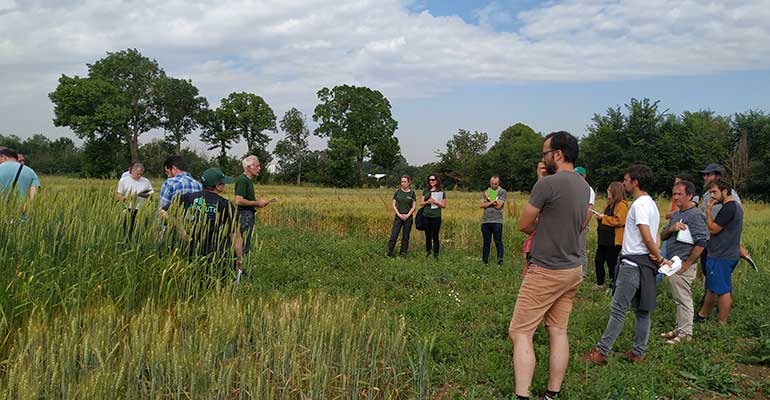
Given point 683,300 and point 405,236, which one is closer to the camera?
point 683,300

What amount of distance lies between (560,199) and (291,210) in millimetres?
13487

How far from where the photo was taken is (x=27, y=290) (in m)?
3.31

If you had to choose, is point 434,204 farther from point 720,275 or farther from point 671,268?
point 671,268

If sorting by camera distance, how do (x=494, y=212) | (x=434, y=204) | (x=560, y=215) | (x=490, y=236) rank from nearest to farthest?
(x=560, y=215) → (x=494, y=212) → (x=490, y=236) → (x=434, y=204)

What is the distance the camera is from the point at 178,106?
184 feet

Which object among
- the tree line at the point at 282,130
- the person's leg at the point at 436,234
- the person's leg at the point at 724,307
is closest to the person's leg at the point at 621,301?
the person's leg at the point at 724,307

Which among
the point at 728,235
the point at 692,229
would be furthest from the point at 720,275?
the point at 692,229

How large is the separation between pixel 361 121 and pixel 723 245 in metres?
53.4

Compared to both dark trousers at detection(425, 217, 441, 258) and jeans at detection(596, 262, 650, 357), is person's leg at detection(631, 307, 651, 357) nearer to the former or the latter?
jeans at detection(596, 262, 650, 357)

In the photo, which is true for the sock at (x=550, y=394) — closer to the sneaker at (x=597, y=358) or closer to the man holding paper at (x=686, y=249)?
the sneaker at (x=597, y=358)

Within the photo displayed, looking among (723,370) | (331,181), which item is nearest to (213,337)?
(723,370)

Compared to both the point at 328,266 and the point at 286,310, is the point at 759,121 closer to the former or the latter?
the point at 328,266

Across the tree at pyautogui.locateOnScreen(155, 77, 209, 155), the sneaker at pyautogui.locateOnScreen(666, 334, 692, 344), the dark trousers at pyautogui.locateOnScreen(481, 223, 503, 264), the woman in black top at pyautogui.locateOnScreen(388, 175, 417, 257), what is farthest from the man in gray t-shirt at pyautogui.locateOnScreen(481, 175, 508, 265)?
the tree at pyautogui.locateOnScreen(155, 77, 209, 155)

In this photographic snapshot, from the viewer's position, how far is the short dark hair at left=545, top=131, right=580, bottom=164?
11.1ft
